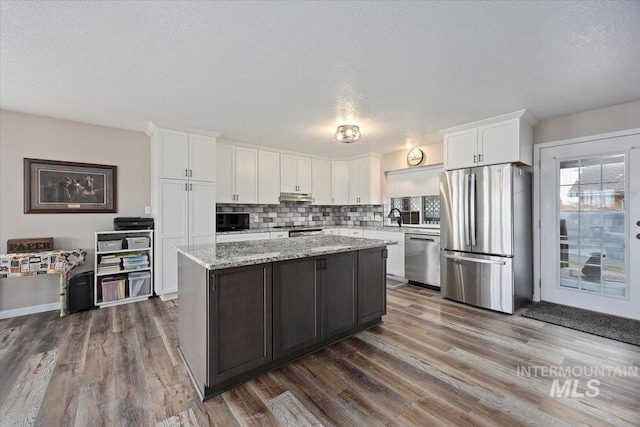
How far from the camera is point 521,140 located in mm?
3316

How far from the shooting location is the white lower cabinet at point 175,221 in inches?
147

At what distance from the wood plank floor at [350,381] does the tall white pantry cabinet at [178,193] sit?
1046mm

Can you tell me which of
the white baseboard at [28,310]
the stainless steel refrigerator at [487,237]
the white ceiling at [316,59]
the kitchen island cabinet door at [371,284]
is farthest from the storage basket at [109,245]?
the stainless steel refrigerator at [487,237]

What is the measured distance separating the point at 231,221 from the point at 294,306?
278 centimetres

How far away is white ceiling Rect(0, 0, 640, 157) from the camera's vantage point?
1.66 metres

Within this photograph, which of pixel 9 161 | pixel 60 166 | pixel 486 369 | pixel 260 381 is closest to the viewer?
pixel 260 381

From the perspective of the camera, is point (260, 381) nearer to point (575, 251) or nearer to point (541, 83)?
point (541, 83)

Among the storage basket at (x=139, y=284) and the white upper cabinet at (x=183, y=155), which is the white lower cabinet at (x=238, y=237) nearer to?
the white upper cabinet at (x=183, y=155)

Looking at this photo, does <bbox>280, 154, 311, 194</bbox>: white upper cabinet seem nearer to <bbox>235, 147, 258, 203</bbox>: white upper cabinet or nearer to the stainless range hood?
the stainless range hood

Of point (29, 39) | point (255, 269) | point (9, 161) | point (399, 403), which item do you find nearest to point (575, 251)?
point (399, 403)

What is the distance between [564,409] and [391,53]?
260cm

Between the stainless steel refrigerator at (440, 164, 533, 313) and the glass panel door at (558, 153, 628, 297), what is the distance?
37 centimetres

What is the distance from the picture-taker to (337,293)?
2.53 m

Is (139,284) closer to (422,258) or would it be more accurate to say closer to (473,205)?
(422,258)
